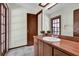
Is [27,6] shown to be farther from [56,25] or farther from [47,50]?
[47,50]

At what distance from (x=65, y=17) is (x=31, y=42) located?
0.67 m

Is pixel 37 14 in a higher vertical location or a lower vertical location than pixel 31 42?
higher

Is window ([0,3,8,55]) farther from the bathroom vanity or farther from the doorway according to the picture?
the bathroom vanity

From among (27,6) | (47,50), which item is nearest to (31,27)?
(27,6)

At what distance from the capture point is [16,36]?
1.70 meters

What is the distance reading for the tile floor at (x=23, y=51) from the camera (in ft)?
5.23

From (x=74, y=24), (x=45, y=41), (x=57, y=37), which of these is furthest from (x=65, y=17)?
(x=45, y=41)

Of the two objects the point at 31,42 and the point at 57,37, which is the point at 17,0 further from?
the point at 57,37

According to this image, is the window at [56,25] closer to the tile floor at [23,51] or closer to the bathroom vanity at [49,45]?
the bathroom vanity at [49,45]

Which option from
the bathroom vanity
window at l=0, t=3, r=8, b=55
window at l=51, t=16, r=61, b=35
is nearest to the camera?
the bathroom vanity

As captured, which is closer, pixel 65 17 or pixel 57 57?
pixel 57 57

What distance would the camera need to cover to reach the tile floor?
159 centimetres

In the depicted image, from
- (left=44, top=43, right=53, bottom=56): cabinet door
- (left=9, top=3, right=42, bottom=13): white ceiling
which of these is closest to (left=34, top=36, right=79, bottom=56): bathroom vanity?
(left=44, top=43, right=53, bottom=56): cabinet door

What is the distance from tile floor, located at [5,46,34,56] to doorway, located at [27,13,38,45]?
0.10 metres
